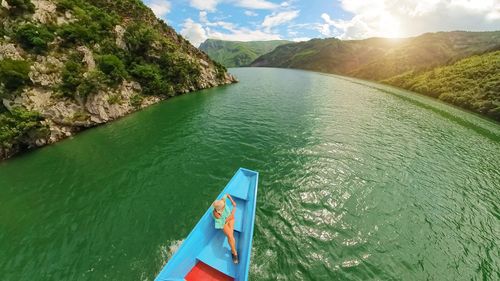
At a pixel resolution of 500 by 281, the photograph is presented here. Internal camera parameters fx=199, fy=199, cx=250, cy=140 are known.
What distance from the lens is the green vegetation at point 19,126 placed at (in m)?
21.5

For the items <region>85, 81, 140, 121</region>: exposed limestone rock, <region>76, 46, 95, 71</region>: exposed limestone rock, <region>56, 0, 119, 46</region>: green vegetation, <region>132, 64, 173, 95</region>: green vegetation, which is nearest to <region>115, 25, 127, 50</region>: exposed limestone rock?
<region>56, 0, 119, 46</region>: green vegetation

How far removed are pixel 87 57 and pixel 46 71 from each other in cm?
772

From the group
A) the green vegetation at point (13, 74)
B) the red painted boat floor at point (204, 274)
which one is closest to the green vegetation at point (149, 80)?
the green vegetation at point (13, 74)

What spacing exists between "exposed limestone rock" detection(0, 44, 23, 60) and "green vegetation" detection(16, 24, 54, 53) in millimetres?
2380

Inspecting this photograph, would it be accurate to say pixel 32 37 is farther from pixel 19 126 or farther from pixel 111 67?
pixel 19 126

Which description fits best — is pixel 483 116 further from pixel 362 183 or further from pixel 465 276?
pixel 465 276

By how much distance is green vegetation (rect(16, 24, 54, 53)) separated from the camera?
95.0 ft

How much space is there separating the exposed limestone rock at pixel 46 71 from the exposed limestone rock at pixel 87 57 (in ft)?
12.1

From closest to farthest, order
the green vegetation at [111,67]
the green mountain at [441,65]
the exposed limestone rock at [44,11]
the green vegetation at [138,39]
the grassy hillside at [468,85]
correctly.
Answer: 1. the exposed limestone rock at [44,11]
2. the green vegetation at [111,67]
3. the green vegetation at [138,39]
4. the grassy hillside at [468,85]
5. the green mountain at [441,65]

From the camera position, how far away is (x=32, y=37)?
96.5 ft

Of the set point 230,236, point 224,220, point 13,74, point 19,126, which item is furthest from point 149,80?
point 230,236

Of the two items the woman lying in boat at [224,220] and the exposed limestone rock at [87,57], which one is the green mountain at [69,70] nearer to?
the exposed limestone rock at [87,57]

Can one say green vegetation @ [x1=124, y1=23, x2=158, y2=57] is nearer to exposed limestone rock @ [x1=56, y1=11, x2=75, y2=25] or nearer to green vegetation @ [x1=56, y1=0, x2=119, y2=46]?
green vegetation @ [x1=56, y1=0, x2=119, y2=46]

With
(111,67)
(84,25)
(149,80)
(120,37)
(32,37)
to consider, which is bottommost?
(149,80)
